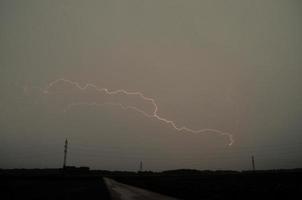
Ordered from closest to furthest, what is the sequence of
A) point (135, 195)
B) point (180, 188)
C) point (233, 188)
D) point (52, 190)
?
point (135, 195) → point (52, 190) → point (233, 188) → point (180, 188)

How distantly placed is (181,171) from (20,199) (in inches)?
4590

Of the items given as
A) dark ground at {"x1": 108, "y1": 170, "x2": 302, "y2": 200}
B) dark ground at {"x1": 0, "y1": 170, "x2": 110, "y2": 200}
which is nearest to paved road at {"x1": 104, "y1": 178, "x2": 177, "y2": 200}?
dark ground at {"x1": 0, "y1": 170, "x2": 110, "y2": 200}

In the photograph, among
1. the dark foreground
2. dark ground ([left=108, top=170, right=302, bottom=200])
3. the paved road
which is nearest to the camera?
the paved road

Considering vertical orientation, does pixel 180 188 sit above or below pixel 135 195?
above

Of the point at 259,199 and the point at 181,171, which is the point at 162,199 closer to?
the point at 259,199

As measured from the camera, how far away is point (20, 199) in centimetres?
1794

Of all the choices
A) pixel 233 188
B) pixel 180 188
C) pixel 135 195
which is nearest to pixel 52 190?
pixel 135 195

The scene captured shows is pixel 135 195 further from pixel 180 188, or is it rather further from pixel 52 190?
pixel 52 190

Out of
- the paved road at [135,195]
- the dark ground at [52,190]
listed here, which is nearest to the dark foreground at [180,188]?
the dark ground at [52,190]

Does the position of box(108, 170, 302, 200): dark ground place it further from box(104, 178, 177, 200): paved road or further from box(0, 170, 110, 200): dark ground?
box(0, 170, 110, 200): dark ground

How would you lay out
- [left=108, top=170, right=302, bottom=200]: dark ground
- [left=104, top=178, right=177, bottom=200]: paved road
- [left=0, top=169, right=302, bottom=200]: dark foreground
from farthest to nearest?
[left=0, top=169, right=302, bottom=200]: dark foreground → [left=108, top=170, right=302, bottom=200]: dark ground → [left=104, top=178, right=177, bottom=200]: paved road

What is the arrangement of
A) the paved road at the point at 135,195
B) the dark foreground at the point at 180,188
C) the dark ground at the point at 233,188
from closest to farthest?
the paved road at the point at 135,195 < the dark ground at the point at 233,188 < the dark foreground at the point at 180,188

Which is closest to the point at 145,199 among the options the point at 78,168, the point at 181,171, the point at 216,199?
the point at 216,199

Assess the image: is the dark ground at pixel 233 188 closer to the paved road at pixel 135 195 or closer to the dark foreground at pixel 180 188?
the dark foreground at pixel 180 188
